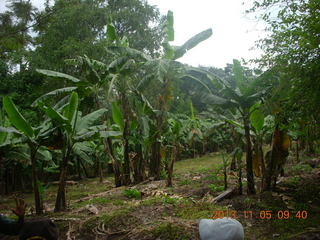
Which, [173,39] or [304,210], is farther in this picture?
[173,39]

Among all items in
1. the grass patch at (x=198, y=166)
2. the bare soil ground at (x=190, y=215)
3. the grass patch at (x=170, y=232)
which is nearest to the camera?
the grass patch at (x=170, y=232)

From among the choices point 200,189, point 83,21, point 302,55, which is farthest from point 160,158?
point 83,21

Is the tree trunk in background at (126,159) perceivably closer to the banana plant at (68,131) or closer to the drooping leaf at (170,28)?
the banana plant at (68,131)

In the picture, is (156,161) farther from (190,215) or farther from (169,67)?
(190,215)

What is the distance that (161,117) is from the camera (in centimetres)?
816

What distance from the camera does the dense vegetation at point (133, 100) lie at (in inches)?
174

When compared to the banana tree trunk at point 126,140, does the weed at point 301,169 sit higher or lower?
lower

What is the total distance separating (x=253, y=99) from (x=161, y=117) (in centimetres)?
328

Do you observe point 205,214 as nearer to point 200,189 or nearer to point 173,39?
point 200,189

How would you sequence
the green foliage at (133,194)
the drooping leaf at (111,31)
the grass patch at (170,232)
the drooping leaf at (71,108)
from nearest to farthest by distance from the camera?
the grass patch at (170,232)
the drooping leaf at (71,108)
the green foliage at (133,194)
the drooping leaf at (111,31)

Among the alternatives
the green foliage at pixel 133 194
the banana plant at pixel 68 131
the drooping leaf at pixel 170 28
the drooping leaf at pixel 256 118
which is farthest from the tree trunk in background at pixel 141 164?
the drooping leaf at pixel 256 118
